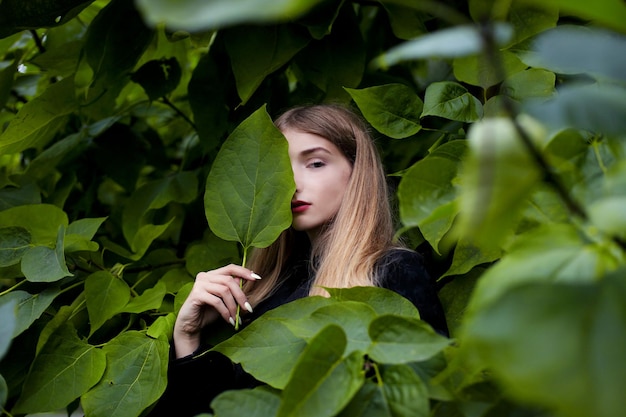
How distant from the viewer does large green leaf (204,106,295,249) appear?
2.36ft

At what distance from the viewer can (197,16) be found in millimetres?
281

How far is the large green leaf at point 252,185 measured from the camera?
2.36ft

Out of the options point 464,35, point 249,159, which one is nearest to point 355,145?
point 249,159

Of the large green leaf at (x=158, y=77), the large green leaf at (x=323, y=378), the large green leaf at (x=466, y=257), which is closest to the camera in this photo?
the large green leaf at (x=323, y=378)

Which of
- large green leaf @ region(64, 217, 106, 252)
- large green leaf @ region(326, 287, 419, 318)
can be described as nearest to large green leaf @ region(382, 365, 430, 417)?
large green leaf @ region(326, 287, 419, 318)

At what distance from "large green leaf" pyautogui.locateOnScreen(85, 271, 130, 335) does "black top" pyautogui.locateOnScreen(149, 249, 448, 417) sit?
0.29 ft

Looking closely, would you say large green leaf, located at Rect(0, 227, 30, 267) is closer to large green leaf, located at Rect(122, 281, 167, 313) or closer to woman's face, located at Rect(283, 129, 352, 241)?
large green leaf, located at Rect(122, 281, 167, 313)

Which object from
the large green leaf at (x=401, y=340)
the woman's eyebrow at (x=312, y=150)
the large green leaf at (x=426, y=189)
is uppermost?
the large green leaf at (x=426, y=189)

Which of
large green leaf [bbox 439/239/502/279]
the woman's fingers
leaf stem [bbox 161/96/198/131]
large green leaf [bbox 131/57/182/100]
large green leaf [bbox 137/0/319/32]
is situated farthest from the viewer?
leaf stem [bbox 161/96/198/131]

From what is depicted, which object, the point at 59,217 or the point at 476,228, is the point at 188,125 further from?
the point at 476,228

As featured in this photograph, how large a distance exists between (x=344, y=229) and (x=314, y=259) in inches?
2.7

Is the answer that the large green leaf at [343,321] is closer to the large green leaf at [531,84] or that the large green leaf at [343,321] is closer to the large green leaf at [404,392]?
the large green leaf at [404,392]

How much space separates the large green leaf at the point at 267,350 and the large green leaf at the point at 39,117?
1.41ft

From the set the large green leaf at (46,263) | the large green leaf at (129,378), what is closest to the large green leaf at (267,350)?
the large green leaf at (129,378)
